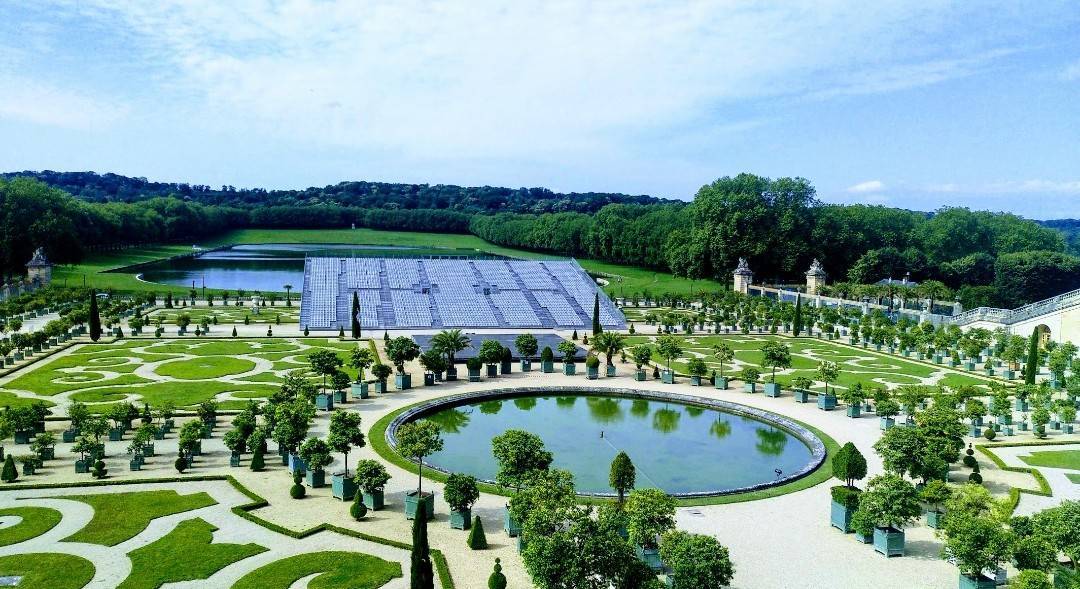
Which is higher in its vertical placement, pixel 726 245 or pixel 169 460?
pixel 726 245

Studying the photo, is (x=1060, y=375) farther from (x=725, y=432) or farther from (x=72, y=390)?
(x=72, y=390)

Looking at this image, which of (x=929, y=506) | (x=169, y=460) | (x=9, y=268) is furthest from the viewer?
(x=9, y=268)

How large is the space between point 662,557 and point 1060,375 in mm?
37550

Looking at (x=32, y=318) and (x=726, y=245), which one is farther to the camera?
(x=726, y=245)

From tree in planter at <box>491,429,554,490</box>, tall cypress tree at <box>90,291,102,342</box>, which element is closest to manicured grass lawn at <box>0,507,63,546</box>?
tree in planter at <box>491,429,554,490</box>

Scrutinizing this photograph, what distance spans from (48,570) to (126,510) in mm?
4164

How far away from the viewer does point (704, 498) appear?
86.2 feet

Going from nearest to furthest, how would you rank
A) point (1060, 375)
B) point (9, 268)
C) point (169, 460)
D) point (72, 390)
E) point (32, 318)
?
point (169, 460), point (72, 390), point (1060, 375), point (32, 318), point (9, 268)

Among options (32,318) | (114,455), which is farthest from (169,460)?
(32,318)

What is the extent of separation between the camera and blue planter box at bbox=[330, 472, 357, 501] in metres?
25.7

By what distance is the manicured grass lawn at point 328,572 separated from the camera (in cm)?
1983

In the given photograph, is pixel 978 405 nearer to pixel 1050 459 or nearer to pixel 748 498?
pixel 1050 459

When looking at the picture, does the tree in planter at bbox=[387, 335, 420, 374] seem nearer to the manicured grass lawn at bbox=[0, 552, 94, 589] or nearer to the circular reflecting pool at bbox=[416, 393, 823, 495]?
the circular reflecting pool at bbox=[416, 393, 823, 495]

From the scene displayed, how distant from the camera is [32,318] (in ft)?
215
